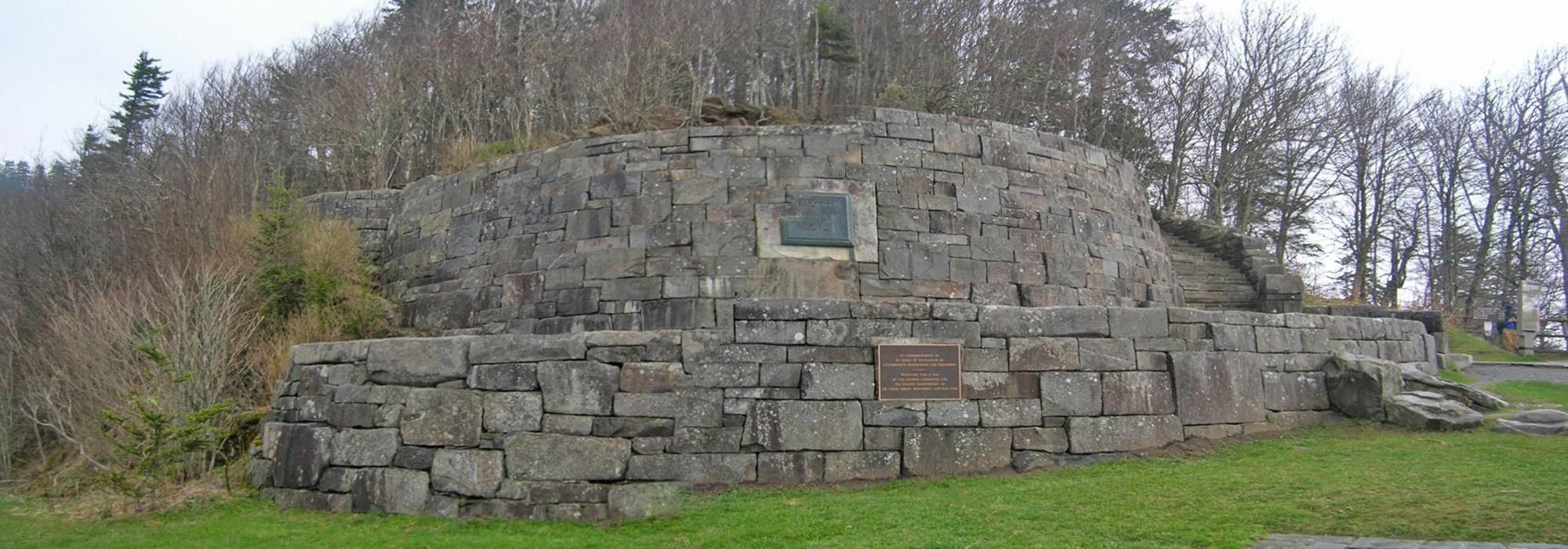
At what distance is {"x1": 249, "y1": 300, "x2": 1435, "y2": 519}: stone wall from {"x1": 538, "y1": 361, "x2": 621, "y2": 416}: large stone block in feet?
0.04

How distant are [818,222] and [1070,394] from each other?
12.4ft

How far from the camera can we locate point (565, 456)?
7.04 m

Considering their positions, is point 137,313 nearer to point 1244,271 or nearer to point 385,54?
point 385,54

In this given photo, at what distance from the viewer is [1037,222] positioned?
11.7 m

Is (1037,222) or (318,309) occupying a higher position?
(1037,222)

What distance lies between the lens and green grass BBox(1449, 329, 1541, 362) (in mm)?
15805

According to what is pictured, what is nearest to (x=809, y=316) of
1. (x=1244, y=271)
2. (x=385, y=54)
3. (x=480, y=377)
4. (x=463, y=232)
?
(x=480, y=377)

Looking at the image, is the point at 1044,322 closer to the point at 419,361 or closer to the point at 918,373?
the point at 918,373

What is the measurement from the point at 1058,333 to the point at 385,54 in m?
19.3

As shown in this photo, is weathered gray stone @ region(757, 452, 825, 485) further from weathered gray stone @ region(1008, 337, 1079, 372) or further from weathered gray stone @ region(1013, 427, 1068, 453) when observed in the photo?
weathered gray stone @ region(1008, 337, 1079, 372)

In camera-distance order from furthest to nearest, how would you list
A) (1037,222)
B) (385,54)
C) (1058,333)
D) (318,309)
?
(385,54) → (1037,222) → (318,309) → (1058,333)

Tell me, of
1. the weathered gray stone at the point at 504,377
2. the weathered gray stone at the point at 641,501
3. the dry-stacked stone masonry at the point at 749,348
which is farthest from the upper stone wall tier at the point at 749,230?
the weathered gray stone at the point at 641,501

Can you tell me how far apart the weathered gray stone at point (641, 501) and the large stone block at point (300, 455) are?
2512mm

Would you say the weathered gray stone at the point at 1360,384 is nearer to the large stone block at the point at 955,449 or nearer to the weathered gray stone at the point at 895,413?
the large stone block at the point at 955,449
